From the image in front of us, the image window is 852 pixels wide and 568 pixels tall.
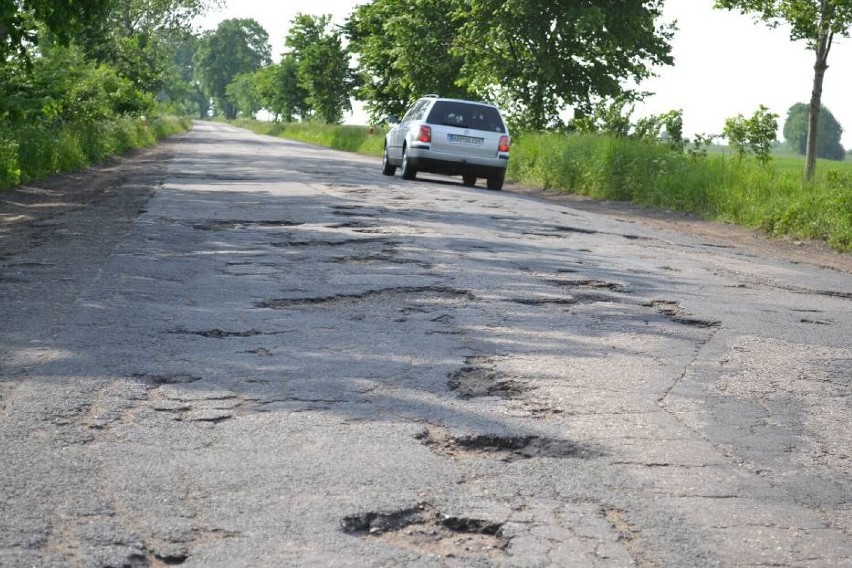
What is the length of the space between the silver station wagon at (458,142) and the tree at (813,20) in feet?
27.3

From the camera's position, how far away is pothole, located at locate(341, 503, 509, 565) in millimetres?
3125

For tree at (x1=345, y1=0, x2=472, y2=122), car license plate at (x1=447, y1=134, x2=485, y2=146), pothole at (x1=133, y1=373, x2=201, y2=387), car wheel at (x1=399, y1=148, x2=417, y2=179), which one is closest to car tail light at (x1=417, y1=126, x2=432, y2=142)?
car license plate at (x1=447, y1=134, x2=485, y2=146)

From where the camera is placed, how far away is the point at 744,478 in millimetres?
3877

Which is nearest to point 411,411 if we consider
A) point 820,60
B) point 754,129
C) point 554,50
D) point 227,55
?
point 754,129

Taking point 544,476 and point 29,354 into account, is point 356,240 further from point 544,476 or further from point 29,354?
point 544,476

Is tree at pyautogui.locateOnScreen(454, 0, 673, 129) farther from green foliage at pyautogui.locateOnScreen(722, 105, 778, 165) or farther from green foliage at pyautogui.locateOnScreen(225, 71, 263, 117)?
green foliage at pyautogui.locateOnScreen(225, 71, 263, 117)

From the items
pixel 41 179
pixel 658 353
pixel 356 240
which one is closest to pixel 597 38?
pixel 41 179

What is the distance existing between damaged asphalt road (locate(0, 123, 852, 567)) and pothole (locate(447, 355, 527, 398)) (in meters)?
0.02

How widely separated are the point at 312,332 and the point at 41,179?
13.4 metres

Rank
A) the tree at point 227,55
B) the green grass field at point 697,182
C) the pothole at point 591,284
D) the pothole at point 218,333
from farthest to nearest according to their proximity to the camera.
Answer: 1. the tree at point 227,55
2. the green grass field at point 697,182
3. the pothole at point 591,284
4. the pothole at point 218,333

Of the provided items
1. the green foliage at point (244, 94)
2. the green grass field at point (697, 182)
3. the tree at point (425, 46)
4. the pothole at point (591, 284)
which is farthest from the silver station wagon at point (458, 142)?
the green foliage at point (244, 94)

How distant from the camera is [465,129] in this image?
21.3m

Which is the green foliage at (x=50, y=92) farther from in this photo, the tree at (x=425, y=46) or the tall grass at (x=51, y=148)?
the tree at (x=425, y=46)

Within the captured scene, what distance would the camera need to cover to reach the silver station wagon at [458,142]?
21094mm
